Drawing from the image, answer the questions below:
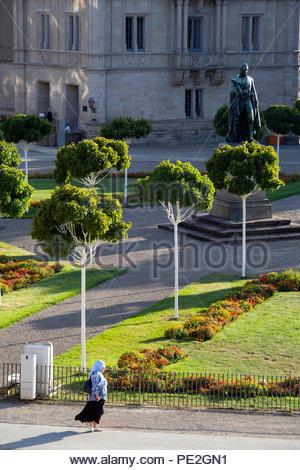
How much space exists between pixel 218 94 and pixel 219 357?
43184mm

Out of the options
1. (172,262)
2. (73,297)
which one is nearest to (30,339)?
(73,297)

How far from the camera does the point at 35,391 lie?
19531mm

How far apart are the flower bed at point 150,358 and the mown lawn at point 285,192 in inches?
864

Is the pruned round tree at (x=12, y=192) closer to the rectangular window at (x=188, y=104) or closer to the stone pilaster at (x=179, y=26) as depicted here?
the stone pilaster at (x=179, y=26)

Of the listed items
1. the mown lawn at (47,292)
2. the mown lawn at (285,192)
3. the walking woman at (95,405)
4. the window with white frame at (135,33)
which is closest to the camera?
the walking woman at (95,405)

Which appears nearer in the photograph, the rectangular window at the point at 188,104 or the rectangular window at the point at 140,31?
the rectangular window at the point at 140,31

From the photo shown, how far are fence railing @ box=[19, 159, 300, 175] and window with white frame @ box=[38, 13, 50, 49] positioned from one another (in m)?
12.7

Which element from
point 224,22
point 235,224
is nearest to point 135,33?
point 224,22

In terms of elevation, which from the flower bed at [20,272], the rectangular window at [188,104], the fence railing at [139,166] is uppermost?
the rectangular window at [188,104]

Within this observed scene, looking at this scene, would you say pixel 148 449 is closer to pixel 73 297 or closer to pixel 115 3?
pixel 73 297

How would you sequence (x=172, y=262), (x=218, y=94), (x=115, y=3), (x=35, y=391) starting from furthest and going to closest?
(x=218, y=94), (x=115, y=3), (x=172, y=262), (x=35, y=391)

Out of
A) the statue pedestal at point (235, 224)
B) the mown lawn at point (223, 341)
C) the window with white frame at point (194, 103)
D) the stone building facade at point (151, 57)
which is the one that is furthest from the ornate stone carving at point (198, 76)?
the mown lawn at point (223, 341)

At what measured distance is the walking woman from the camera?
1741 centimetres

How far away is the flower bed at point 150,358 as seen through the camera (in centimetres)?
2083
